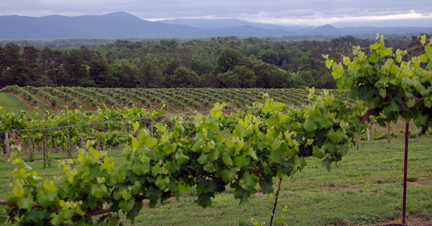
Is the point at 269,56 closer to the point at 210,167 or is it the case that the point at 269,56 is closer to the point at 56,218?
the point at 210,167

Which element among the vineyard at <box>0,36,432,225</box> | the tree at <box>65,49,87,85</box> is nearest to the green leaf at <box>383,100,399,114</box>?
the vineyard at <box>0,36,432,225</box>

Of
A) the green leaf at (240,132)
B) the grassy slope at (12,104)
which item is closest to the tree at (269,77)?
the grassy slope at (12,104)

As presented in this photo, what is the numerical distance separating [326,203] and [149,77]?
53979mm

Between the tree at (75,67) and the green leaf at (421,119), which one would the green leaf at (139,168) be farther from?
the tree at (75,67)

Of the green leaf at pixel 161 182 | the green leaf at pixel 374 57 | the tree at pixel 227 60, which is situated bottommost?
the green leaf at pixel 161 182

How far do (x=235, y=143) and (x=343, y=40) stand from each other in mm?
139198

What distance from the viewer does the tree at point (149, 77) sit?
55.0 metres

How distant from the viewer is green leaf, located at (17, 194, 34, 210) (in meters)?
2.19

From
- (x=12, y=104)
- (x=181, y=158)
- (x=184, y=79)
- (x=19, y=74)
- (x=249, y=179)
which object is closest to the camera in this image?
(x=181, y=158)

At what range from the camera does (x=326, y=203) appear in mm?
5277

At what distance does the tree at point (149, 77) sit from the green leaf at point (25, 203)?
5420 cm

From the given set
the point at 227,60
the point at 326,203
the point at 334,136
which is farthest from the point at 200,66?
the point at 334,136

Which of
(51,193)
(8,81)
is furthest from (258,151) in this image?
(8,81)

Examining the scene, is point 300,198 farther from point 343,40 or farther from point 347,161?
point 343,40
